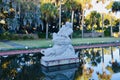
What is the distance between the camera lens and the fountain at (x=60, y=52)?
1475 centimetres

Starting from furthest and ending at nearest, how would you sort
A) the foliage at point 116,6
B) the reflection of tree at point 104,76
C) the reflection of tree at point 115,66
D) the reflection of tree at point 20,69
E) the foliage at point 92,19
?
the foliage at point 116,6
the foliage at point 92,19
the reflection of tree at point 115,66
the reflection of tree at point 20,69
the reflection of tree at point 104,76

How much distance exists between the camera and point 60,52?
15.3 meters

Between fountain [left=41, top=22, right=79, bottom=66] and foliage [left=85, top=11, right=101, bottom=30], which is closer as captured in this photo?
fountain [left=41, top=22, right=79, bottom=66]

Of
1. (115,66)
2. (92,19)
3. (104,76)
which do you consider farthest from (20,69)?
(92,19)

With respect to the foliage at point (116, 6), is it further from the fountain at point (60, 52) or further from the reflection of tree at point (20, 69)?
the reflection of tree at point (20, 69)

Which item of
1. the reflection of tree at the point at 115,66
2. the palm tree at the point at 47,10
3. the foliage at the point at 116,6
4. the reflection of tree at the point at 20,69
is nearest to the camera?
the reflection of tree at the point at 20,69

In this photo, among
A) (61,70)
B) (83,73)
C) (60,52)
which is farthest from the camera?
(60,52)

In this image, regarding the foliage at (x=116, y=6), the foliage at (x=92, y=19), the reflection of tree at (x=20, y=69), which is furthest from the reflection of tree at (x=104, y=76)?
the foliage at (x=116, y=6)

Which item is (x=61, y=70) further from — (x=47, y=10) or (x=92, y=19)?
(x=92, y=19)

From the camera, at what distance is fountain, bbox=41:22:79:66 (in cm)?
1475

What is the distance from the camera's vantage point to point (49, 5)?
33.1 metres

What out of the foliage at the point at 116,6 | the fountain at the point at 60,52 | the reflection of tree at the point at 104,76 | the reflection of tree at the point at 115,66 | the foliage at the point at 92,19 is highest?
the foliage at the point at 116,6

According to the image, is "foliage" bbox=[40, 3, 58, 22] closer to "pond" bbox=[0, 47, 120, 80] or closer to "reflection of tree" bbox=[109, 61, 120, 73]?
"pond" bbox=[0, 47, 120, 80]

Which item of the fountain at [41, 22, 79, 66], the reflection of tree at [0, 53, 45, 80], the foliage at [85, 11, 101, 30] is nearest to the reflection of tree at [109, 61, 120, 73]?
the fountain at [41, 22, 79, 66]
